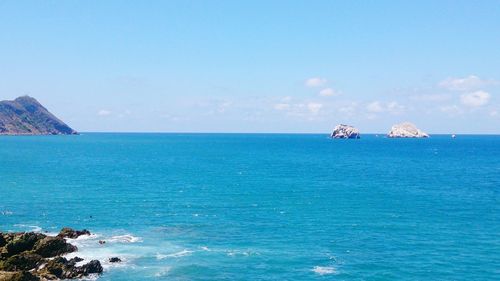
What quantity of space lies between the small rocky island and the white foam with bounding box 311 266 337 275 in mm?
33606

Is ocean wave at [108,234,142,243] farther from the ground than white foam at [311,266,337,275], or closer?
closer

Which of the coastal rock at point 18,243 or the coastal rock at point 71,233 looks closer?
the coastal rock at point 18,243

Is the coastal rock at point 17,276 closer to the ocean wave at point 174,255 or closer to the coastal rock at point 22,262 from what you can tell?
the coastal rock at point 22,262

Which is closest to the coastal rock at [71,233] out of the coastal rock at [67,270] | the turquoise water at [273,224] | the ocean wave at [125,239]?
the turquoise water at [273,224]

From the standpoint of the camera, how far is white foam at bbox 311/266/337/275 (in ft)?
237

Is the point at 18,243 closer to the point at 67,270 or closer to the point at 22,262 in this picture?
the point at 22,262

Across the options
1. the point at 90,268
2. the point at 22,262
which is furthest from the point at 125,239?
the point at 22,262

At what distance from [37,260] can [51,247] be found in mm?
5505

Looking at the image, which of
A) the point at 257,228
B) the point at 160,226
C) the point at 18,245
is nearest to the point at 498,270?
the point at 257,228

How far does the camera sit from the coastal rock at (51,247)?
79.6 metres

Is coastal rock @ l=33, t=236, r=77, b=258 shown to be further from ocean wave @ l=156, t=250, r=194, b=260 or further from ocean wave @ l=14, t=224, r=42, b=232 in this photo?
ocean wave @ l=14, t=224, r=42, b=232

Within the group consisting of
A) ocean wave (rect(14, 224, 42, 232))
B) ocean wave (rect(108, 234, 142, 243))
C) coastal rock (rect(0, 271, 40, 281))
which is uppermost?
coastal rock (rect(0, 271, 40, 281))

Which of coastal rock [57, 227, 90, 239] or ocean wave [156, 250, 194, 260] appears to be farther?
coastal rock [57, 227, 90, 239]

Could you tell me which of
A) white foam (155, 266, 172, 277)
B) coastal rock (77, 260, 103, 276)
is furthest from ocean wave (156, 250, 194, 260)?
coastal rock (77, 260, 103, 276)
